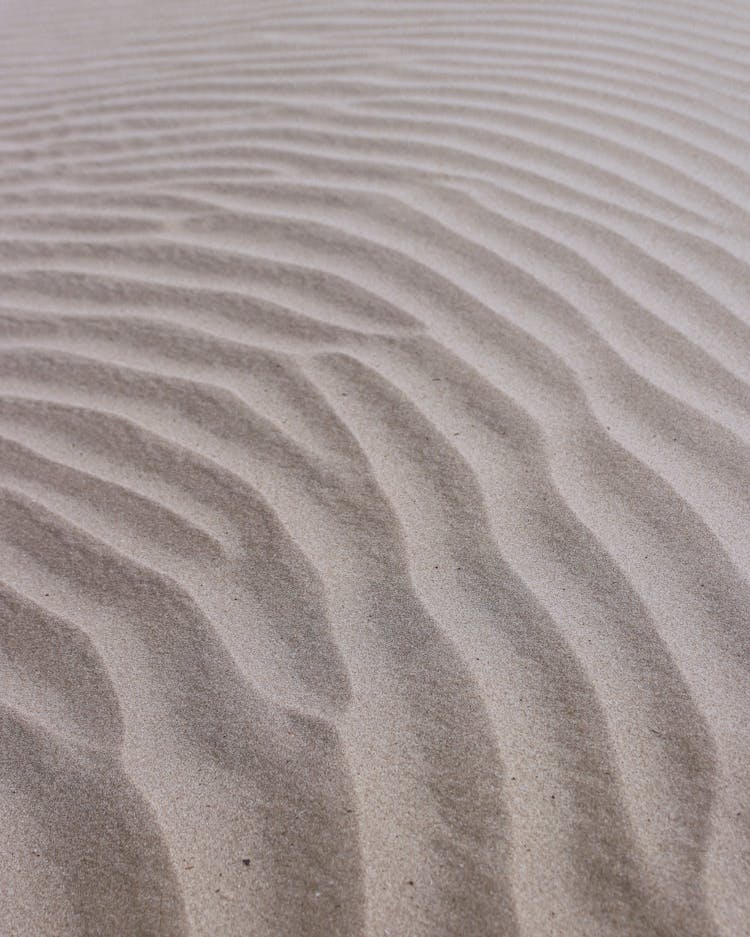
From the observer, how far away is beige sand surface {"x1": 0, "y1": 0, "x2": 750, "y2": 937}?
1285 mm

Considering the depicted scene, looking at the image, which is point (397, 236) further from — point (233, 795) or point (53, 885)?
point (53, 885)

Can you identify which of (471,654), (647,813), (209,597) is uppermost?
(209,597)

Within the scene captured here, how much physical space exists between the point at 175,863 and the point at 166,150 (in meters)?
2.41

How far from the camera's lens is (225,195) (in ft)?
9.09

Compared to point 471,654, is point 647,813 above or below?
below

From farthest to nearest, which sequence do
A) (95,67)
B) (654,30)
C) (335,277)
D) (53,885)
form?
(95,67) → (654,30) → (335,277) → (53,885)

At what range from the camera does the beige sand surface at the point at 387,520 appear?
4.22 feet

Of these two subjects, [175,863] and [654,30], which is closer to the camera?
[175,863]

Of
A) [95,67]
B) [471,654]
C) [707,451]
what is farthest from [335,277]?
[95,67]

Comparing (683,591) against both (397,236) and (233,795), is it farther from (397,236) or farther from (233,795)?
(397,236)

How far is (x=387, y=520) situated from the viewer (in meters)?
1.74

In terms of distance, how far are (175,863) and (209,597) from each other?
464 millimetres

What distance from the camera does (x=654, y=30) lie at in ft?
11.7

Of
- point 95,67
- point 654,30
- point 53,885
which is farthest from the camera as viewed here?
point 95,67
